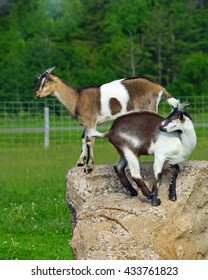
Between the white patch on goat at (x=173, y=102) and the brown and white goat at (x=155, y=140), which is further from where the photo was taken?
the white patch on goat at (x=173, y=102)

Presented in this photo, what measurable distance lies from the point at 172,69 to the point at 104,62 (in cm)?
257

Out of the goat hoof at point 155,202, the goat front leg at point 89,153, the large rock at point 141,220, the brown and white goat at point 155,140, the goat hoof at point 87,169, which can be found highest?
the brown and white goat at point 155,140

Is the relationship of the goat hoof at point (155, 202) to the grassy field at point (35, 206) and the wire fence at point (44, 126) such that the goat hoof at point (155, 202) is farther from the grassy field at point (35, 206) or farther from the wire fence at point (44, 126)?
the wire fence at point (44, 126)

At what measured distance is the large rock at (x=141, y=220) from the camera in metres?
7.24

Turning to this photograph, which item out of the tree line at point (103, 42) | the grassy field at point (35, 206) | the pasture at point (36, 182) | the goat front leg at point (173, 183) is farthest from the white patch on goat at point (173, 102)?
the tree line at point (103, 42)

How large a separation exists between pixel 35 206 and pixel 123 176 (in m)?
5.07

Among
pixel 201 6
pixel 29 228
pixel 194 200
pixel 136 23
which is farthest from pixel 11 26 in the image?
pixel 194 200

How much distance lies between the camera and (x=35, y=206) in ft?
41.2

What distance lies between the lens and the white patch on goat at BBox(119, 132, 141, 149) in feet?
24.1

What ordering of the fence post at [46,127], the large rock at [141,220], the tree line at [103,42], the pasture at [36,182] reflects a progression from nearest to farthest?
the large rock at [141,220] → the pasture at [36,182] → the fence post at [46,127] → the tree line at [103,42]

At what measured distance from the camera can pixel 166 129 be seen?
23.7 ft

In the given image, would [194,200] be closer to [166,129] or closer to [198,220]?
[198,220]

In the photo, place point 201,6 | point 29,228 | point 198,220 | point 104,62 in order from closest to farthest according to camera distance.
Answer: point 198,220 → point 29,228 → point 104,62 → point 201,6

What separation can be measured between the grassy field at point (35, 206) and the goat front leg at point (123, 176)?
6.17ft
